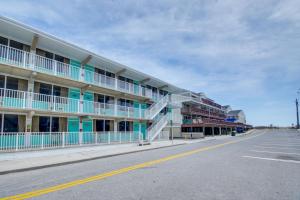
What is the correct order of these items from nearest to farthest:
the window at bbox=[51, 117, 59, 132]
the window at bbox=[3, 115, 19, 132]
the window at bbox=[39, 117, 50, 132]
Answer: the window at bbox=[3, 115, 19, 132] → the window at bbox=[39, 117, 50, 132] → the window at bbox=[51, 117, 59, 132]

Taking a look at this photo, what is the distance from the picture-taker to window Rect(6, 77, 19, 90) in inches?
529

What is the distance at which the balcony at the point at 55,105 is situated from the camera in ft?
41.6

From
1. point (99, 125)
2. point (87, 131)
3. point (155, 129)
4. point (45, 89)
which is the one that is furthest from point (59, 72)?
point (155, 129)

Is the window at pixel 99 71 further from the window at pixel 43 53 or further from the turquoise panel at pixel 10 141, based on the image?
the turquoise panel at pixel 10 141

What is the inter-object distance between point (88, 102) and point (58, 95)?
2.44 m

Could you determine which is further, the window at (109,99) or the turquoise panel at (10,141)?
the window at (109,99)

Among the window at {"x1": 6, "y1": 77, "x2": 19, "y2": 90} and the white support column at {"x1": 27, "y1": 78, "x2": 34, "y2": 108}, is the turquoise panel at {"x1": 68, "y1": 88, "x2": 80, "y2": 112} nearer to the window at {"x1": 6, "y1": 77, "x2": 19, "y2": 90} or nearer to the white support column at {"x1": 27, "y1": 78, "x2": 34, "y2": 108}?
the white support column at {"x1": 27, "y1": 78, "x2": 34, "y2": 108}

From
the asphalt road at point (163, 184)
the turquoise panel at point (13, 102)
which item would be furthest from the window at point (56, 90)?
the asphalt road at point (163, 184)

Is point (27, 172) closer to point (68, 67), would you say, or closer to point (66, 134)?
point (66, 134)

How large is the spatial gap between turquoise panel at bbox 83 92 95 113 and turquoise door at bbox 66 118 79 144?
1217 millimetres

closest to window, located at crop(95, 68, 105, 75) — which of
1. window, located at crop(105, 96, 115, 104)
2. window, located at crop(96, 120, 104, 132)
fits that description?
window, located at crop(105, 96, 115, 104)

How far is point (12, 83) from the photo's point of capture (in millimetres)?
13656

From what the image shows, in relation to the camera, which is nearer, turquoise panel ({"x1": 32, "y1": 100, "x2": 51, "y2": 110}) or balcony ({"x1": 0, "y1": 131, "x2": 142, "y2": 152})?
balcony ({"x1": 0, "y1": 131, "x2": 142, "y2": 152})

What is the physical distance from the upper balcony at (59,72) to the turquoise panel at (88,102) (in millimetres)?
676
